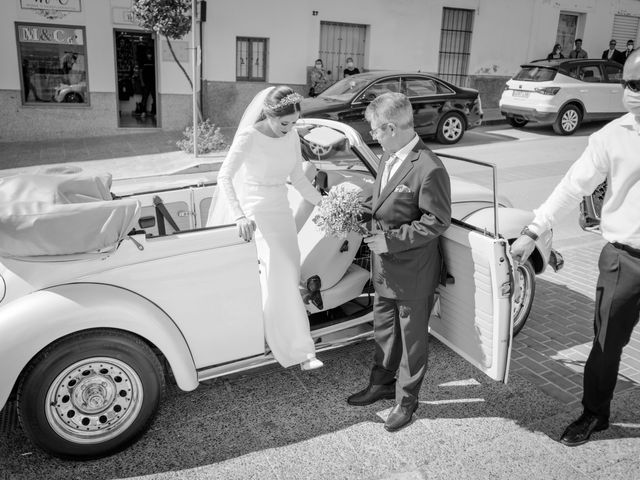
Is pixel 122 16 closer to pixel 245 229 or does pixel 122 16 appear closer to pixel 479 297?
pixel 245 229

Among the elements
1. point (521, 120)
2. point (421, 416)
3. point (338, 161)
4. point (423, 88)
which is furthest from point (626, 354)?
point (521, 120)

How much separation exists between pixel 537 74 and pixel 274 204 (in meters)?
13.2

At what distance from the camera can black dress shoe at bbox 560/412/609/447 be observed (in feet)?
11.5

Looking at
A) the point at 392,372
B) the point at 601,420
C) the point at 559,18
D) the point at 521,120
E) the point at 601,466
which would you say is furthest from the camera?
the point at 559,18

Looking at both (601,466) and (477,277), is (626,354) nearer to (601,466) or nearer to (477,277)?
(601,466)

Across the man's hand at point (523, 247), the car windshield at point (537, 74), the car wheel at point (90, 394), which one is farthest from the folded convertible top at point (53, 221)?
the car windshield at point (537, 74)

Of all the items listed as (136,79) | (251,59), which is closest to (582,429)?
(251,59)

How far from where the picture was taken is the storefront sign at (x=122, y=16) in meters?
14.2

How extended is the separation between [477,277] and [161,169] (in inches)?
349

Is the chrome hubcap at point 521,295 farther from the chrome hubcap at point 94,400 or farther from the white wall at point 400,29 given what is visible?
the white wall at point 400,29

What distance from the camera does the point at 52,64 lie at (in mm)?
14195

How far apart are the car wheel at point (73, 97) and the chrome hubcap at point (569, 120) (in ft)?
39.3

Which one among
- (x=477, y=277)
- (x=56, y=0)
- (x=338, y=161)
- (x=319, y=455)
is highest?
(x=56, y=0)

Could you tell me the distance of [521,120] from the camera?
1652 cm
